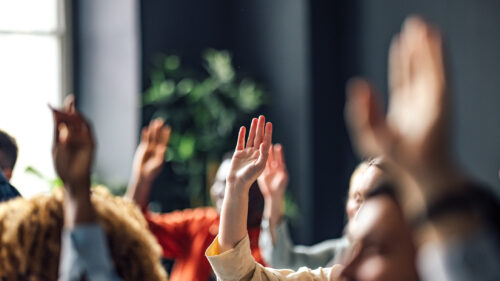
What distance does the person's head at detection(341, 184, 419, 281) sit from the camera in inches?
34.1

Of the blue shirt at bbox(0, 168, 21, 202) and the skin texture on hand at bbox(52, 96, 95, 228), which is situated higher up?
the skin texture on hand at bbox(52, 96, 95, 228)

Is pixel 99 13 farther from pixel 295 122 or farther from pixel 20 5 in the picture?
pixel 295 122

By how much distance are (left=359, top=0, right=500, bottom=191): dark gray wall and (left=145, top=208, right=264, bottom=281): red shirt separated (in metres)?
2.08

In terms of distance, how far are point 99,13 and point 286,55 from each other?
4.76ft

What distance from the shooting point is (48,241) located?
46.1 inches

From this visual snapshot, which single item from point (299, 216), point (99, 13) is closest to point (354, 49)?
point (299, 216)

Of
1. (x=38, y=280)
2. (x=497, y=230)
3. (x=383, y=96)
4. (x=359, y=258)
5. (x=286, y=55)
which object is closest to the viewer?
(x=497, y=230)

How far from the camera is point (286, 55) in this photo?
5.50m

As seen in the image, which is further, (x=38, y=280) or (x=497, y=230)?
(x=38, y=280)

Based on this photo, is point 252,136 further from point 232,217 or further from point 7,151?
point 7,151

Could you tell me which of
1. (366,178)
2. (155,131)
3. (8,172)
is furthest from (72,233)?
(155,131)

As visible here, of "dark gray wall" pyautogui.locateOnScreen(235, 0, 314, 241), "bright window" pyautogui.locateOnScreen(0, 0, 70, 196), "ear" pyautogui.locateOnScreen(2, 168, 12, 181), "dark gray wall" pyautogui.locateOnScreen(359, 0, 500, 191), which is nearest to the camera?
"ear" pyautogui.locateOnScreen(2, 168, 12, 181)

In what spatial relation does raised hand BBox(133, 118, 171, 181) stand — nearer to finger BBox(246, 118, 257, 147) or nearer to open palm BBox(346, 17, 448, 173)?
finger BBox(246, 118, 257, 147)

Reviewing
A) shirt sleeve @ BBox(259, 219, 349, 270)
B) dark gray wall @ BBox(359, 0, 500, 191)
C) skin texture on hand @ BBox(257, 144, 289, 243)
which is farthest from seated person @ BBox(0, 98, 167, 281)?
dark gray wall @ BBox(359, 0, 500, 191)
